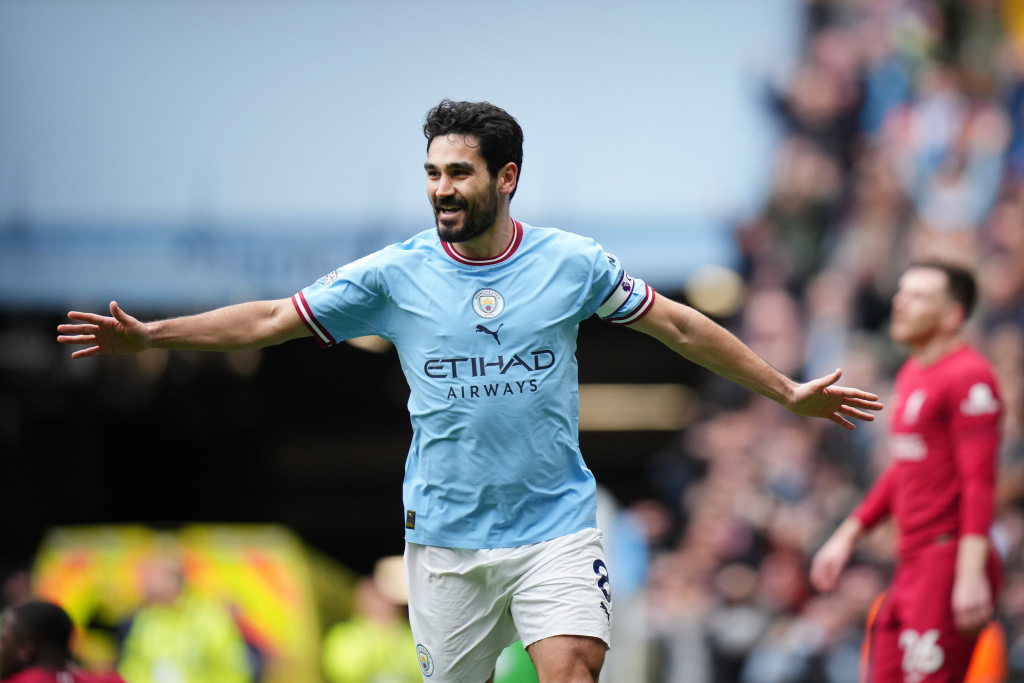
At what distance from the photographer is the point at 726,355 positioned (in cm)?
460

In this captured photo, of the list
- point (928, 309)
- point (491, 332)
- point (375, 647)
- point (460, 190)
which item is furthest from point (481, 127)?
point (375, 647)

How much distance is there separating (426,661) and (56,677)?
1.54 metres

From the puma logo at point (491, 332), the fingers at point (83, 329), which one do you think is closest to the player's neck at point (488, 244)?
the puma logo at point (491, 332)

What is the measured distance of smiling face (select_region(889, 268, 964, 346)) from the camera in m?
5.48

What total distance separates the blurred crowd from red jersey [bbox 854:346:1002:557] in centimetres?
358

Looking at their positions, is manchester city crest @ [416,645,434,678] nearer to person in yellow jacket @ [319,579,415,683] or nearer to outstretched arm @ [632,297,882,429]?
outstretched arm @ [632,297,882,429]

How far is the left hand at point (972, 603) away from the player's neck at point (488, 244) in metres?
2.38

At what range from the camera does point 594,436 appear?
74.9ft

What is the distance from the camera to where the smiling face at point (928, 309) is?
18.0 feet

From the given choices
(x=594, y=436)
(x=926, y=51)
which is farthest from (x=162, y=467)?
(x=926, y=51)

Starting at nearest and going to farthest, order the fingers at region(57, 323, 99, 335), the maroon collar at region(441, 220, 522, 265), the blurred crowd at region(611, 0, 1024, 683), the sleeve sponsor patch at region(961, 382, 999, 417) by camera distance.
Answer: the fingers at region(57, 323, 99, 335), the maroon collar at region(441, 220, 522, 265), the sleeve sponsor patch at region(961, 382, 999, 417), the blurred crowd at region(611, 0, 1024, 683)

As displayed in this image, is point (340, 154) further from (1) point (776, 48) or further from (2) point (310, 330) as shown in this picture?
(2) point (310, 330)

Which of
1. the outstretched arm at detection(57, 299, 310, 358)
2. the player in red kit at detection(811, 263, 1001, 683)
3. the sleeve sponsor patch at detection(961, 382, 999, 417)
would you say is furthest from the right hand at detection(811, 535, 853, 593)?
the outstretched arm at detection(57, 299, 310, 358)

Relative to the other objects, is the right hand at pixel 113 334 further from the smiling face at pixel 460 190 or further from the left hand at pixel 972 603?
the left hand at pixel 972 603
